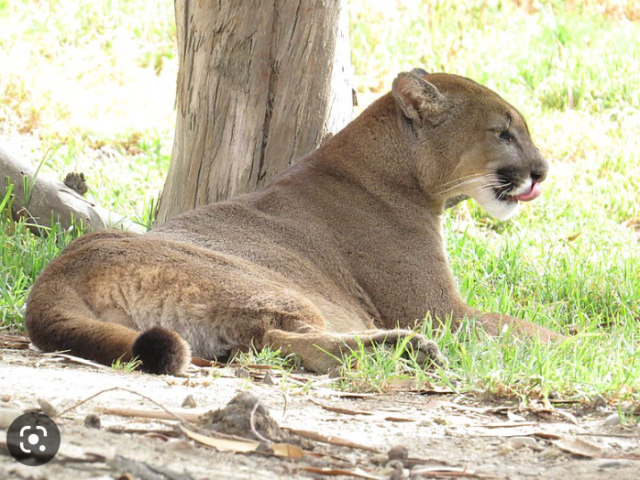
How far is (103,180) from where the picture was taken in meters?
8.22

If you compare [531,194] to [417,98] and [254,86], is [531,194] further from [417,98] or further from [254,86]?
[254,86]

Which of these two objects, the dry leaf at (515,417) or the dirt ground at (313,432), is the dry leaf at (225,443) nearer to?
the dirt ground at (313,432)

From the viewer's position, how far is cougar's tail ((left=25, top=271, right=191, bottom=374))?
12.2ft

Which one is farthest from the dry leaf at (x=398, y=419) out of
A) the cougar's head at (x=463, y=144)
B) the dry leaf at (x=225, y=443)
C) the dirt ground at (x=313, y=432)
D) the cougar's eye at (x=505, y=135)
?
the cougar's eye at (x=505, y=135)

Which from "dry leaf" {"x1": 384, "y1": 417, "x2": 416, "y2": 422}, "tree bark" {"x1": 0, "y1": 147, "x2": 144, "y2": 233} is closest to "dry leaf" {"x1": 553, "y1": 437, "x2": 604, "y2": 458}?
"dry leaf" {"x1": 384, "y1": 417, "x2": 416, "y2": 422}

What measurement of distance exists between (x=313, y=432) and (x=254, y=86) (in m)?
3.44

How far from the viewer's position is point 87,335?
3.95 metres

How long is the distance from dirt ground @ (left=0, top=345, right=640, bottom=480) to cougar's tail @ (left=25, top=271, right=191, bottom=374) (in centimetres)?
7

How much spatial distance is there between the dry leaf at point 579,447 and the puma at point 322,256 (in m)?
1.14

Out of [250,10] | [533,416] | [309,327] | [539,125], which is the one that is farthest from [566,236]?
[533,416]

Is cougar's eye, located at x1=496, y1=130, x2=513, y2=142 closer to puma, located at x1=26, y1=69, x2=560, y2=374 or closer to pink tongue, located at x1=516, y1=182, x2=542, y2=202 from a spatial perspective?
puma, located at x1=26, y1=69, x2=560, y2=374

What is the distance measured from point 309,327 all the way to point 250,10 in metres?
2.35

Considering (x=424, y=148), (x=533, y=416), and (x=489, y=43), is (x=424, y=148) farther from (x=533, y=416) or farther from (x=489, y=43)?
(x=489, y=43)

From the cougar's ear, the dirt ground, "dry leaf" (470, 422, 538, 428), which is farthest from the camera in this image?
the cougar's ear
